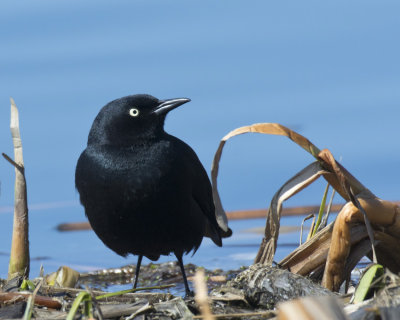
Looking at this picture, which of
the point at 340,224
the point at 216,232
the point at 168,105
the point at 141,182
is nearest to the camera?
the point at 340,224

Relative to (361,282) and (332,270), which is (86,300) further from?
(332,270)

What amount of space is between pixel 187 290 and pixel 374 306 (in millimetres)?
2391

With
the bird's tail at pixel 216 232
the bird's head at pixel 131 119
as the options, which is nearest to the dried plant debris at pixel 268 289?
the bird's head at pixel 131 119

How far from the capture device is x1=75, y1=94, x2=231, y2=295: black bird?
480 centimetres

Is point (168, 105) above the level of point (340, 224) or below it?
above

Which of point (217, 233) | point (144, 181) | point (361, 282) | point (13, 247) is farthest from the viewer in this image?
point (217, 233)

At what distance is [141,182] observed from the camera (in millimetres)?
4773

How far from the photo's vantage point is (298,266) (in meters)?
4.16

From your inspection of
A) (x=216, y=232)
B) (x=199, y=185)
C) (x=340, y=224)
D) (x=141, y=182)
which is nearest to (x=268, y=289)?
(x=340, y=224)

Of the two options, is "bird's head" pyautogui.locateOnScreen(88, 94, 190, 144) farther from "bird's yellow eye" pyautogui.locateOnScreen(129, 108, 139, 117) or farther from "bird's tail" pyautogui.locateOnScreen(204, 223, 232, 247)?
"bird's tail" pyautogui.locateOnScreen(204, 223, 232, 247)

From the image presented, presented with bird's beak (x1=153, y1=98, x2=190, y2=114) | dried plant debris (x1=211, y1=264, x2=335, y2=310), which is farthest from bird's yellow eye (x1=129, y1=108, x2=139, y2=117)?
dried plant debris (x1=211, y1=264, x2=335, y2=310)

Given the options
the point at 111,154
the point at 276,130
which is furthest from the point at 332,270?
the point at 111,154

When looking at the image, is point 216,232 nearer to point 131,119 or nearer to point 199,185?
point 199,185

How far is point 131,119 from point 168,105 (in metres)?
0.25
